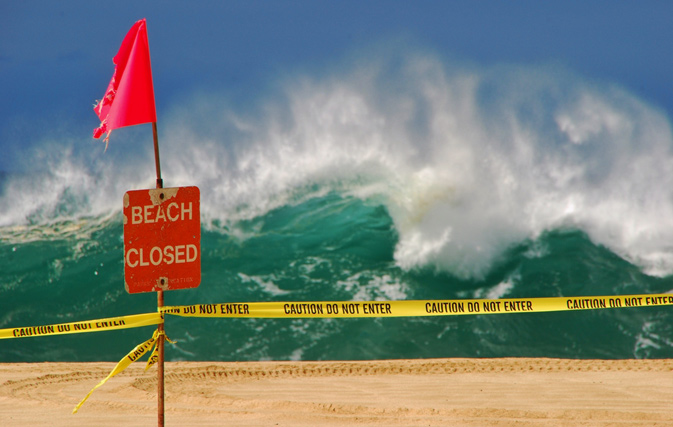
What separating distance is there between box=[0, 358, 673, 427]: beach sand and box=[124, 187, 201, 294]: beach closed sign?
2.68m

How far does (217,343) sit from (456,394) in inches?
283

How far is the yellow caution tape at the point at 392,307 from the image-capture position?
6.02 meters

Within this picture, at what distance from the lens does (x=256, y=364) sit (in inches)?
456

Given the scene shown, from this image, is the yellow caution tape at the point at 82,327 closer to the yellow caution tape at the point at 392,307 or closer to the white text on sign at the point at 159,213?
the yellow caution tape at the point at 392,307

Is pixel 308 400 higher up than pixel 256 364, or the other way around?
pixel 256 364

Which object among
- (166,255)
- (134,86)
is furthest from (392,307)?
(134,86)

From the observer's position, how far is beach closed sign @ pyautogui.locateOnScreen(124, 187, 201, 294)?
438 cm

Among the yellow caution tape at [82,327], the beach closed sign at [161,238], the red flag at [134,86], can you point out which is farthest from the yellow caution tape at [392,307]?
the red flag at [134,86]

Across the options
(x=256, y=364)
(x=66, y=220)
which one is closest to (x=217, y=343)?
(x=256, y=364)

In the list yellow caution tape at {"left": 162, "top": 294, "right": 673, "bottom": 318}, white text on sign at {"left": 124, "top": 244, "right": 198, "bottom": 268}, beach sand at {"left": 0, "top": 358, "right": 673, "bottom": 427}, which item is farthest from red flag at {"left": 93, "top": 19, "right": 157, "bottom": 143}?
beach sand at {"left": 0, "top": 358, "right": 673, "bottom": 427}

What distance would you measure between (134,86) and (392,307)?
3.44 metres

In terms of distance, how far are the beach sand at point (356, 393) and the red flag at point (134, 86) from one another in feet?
11.6

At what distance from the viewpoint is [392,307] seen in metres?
6.44

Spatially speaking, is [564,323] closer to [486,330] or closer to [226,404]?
[486,330]
